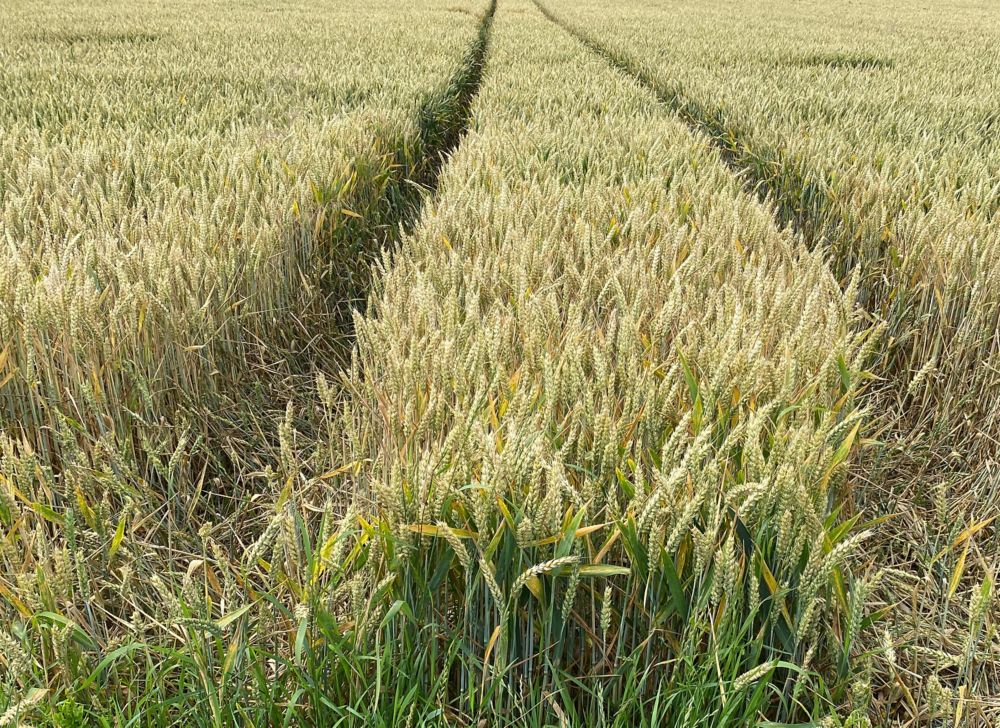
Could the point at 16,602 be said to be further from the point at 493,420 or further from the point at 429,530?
the point at 493,420

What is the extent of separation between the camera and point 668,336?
158 cm

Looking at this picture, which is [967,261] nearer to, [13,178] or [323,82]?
[13,178]

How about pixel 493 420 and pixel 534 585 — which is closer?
pixel 534 585

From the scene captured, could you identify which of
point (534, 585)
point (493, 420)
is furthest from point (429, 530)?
point (493, 420)

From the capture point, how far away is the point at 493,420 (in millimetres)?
1163

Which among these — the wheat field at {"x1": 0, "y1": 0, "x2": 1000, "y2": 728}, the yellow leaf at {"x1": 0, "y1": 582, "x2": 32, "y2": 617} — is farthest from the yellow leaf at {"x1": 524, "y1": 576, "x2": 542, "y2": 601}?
the yellow leaf at {"x1": 0, "y1": 582, "x2": 32, "y2": 617}

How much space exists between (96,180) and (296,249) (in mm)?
689

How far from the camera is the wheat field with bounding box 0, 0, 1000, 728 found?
2.87ft

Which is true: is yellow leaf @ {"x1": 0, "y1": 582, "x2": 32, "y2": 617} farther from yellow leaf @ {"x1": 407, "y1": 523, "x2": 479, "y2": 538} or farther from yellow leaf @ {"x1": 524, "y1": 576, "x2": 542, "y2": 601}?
yellow leaf @ {"x1": 524, "y1": 576, "x2": 542, "y2": 601}

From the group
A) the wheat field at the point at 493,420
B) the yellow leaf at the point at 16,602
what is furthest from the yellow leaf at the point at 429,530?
the yellow leaf at the point at 16,602

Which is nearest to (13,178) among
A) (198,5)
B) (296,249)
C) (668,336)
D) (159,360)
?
(296,249)

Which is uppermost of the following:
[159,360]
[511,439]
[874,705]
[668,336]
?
[511,439]

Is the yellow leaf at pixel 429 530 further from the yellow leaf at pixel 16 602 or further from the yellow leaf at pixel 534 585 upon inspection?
the yellow leaf at pixel 16 602

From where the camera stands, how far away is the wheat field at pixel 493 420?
87 centimetres
